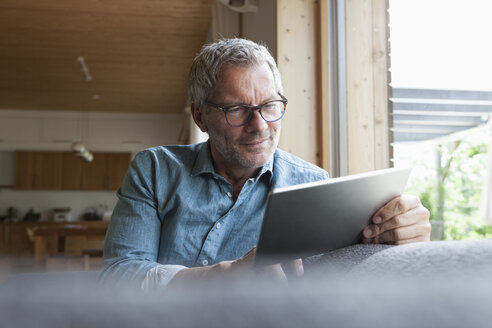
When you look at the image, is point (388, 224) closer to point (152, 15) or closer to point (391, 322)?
point (391, 322)

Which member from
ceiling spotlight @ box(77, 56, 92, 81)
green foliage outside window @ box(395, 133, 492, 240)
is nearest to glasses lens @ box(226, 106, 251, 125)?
green foliage outside window @ box(395, 133, 492, 240)

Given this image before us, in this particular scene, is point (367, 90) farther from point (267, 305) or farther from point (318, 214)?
point (267, 305)

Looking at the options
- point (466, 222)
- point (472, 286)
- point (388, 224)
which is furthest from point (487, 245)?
point (466, 222)

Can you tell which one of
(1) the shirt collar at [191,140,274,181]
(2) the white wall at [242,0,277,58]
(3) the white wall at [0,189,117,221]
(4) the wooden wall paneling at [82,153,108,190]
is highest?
(2) the white wall at [242,0,277,58]

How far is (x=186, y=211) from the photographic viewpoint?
1354 mm

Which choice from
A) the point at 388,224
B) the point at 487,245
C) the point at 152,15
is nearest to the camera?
the point at 487,245

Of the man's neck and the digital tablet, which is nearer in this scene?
the digital tablet

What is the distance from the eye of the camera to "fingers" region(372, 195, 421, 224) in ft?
3.01

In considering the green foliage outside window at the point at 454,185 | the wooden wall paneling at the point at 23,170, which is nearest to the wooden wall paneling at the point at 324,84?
the green foliage outside window at the point at 454,185

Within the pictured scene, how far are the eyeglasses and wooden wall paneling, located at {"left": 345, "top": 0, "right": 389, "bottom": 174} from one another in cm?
127

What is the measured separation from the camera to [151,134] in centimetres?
1017

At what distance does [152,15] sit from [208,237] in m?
4.47

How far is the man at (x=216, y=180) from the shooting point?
4.40 ft

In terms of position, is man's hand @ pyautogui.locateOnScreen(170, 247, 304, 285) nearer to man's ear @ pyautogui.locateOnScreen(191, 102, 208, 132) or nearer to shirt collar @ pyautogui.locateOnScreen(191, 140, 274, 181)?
shirt collar @ pyautogui.locateOnScreen(191, 140, 274, 181)
